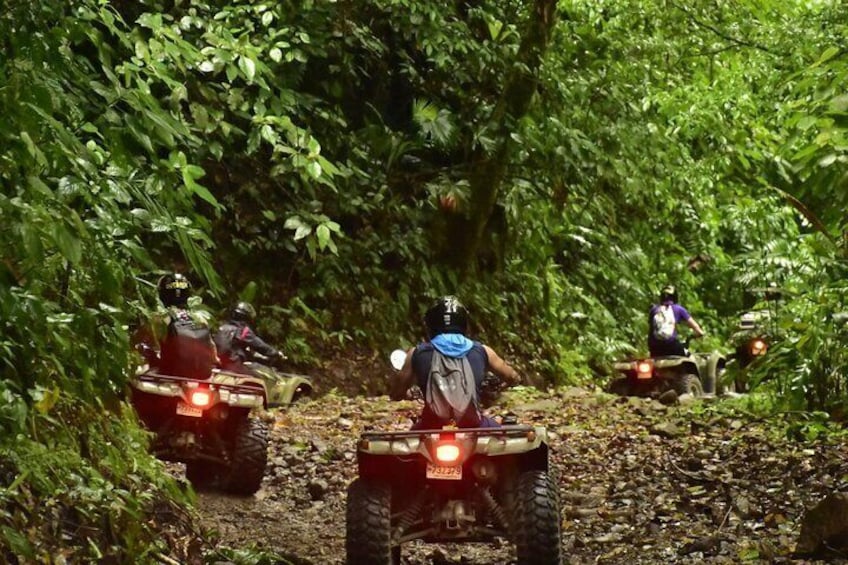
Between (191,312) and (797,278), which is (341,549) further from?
(797,278)

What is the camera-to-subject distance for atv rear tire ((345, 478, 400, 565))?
23.4ft

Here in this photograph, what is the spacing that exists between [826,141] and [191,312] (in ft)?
11.6

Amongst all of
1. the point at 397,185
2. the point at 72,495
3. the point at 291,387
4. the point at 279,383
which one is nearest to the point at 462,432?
the point at 72,495

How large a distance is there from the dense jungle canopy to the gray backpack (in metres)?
1.47

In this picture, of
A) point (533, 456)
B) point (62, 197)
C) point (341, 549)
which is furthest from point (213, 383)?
point (62, 197)

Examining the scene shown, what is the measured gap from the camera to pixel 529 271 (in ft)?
70.5

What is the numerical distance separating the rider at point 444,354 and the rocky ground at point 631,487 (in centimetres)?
112

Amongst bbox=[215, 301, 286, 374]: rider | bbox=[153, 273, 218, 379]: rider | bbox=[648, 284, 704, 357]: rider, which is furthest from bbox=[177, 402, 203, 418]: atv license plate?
bbox=[648, 284, 704, 357]: rider

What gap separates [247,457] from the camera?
10.3 metres

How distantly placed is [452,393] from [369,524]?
2.75ft

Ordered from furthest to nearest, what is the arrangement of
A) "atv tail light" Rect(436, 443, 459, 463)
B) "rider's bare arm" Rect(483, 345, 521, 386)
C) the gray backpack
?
"rider's bare arm" Rect(483, 345, 521, 386) → the gray backpack → "atv tail light" Rect(436, 443, 459, 463)

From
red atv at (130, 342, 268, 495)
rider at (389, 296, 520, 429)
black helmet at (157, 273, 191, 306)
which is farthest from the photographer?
red atv at (130, 342, 268, 495)

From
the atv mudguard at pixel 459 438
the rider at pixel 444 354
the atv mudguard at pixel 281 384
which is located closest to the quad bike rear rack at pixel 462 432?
the atv mudguard at pixel 459 438

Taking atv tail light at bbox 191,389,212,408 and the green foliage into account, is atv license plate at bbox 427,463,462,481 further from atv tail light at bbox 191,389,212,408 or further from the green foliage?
atv tail light at bbox 191,389,212,408
